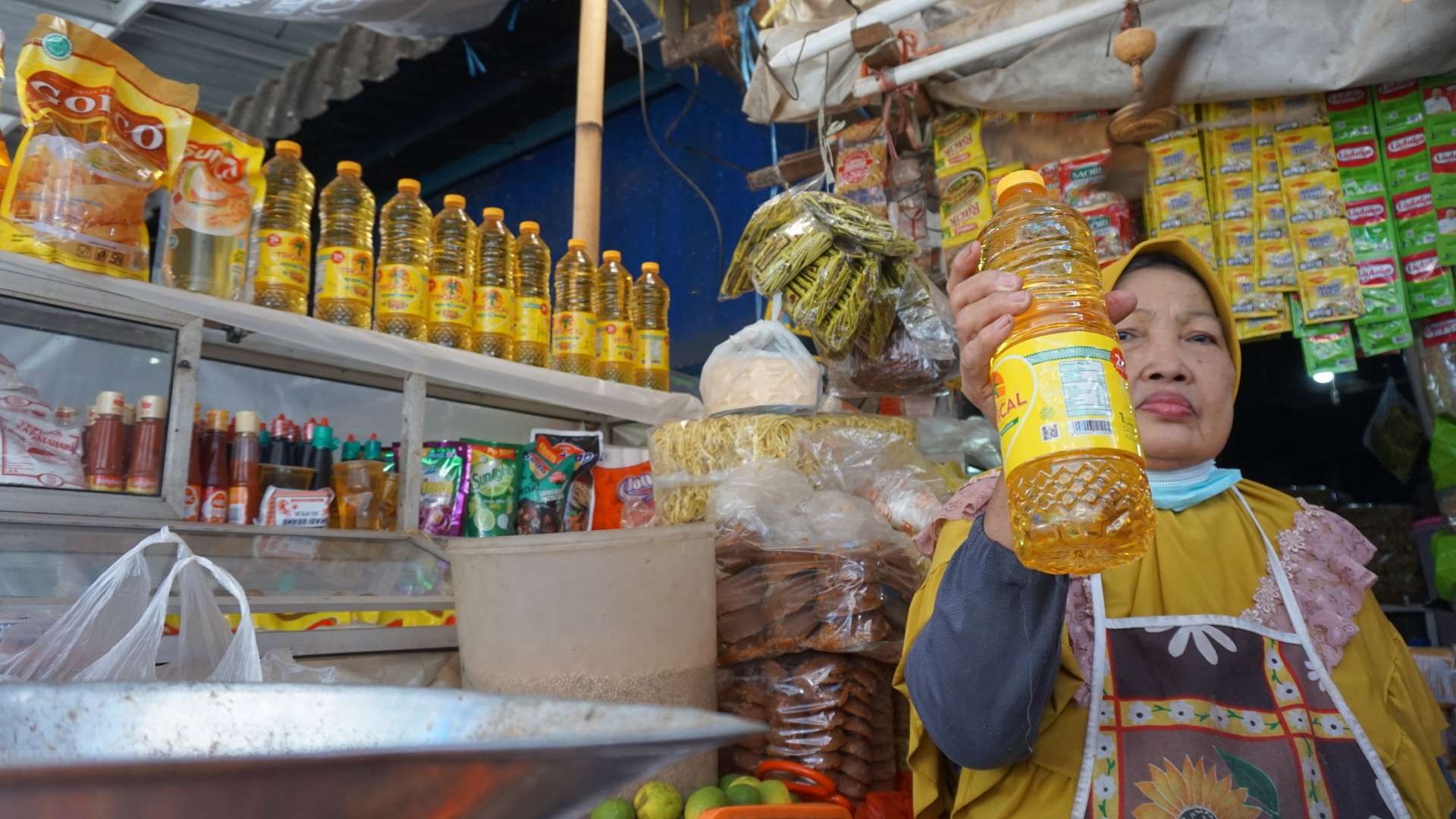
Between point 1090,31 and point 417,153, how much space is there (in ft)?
16.6

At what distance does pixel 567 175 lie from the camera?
5.67 meters

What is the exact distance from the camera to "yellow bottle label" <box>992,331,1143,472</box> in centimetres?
87

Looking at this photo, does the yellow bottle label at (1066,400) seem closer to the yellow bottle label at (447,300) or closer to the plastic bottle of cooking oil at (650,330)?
the yellow bottle label at (447,300)

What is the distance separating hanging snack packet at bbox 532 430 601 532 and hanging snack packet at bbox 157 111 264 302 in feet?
3.10

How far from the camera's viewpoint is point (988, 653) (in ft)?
3.51

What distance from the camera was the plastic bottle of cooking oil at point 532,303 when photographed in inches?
117

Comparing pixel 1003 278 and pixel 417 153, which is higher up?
pixel 417 153

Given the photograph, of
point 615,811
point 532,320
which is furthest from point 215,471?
point 615,811

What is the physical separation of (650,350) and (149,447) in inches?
67.3

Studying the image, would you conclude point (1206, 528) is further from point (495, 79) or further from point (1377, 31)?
point (495, 79)

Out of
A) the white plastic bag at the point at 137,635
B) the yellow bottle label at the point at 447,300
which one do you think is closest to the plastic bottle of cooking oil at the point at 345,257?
the yellow bottle label at the point at 447,300

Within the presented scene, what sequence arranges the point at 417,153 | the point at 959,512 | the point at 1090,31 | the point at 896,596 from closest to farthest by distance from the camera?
the point at 959,512 → the point at 896,596 → the point at 1090,31 → the point at 417,153

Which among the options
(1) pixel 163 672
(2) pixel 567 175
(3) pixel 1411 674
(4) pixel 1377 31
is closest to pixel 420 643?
(1) pixel 163 672

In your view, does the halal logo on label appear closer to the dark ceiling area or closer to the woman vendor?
the woman vendor
